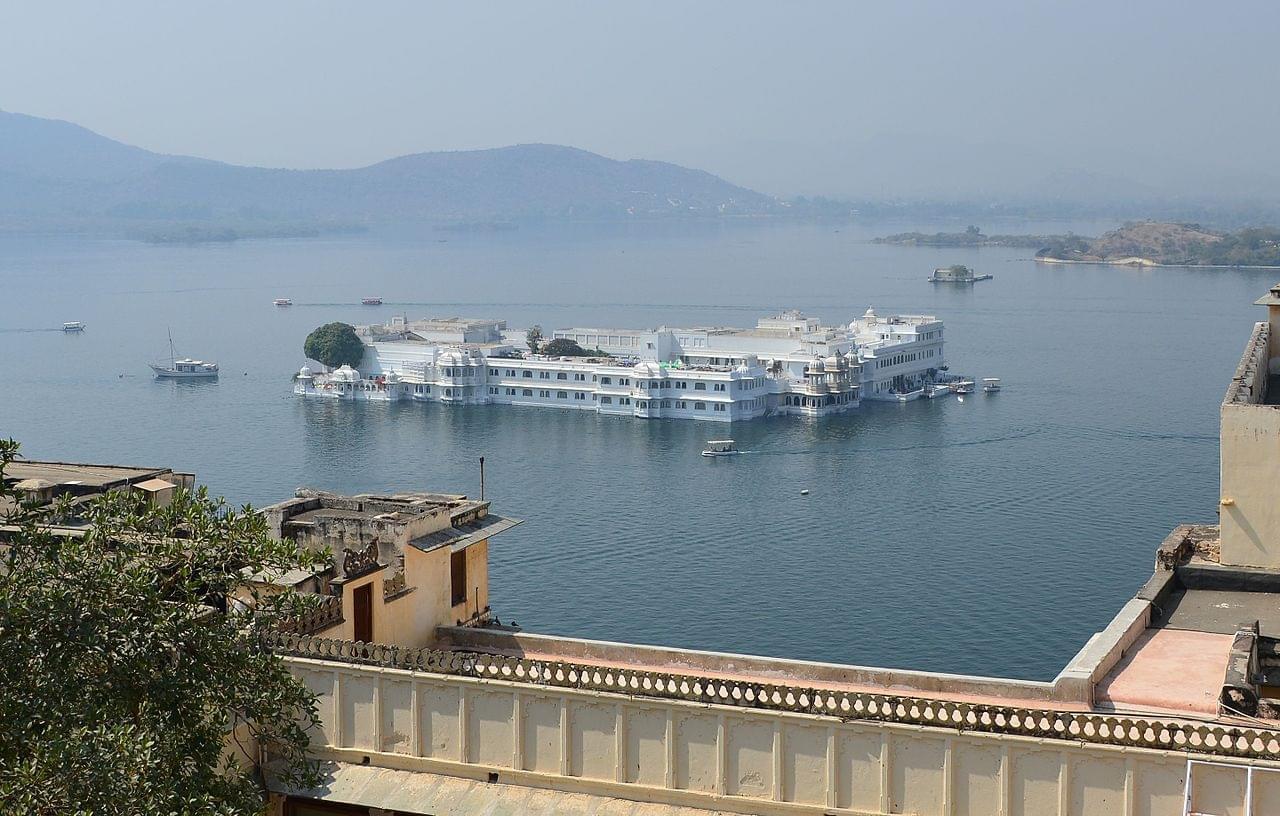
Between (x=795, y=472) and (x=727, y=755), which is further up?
(x=727, y=755)

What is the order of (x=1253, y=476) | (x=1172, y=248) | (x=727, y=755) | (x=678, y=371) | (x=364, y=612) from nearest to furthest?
(x=727, y=755), (x=364, y=612), (x=1253, y=476), (x=678, y=371), (x=1172, y=248)

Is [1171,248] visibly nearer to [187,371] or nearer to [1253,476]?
[187,371]

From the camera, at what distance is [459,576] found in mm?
12953

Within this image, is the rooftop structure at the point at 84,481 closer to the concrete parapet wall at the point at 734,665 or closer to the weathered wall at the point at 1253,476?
the concrete parapet wall at the point at 734,665

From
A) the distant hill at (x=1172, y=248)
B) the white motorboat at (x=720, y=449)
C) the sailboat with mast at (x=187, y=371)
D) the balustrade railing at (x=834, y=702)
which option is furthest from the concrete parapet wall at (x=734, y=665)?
the distant hill at (x=1172, y=248)

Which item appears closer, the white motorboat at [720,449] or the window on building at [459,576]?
the window on building at [459,576]

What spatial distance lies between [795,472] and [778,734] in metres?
42.2

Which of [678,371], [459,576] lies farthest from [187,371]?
[459,576]

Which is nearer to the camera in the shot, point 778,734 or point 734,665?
point 778,734

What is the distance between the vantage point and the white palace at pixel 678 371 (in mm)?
64188

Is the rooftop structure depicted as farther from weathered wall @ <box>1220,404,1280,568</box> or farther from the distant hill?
the distant hill

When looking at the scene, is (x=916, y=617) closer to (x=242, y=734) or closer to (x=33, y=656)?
(x=242, y=734)

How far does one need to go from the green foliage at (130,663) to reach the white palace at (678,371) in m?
54.3

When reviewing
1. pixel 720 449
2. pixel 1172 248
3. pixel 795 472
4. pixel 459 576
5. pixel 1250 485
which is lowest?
pixel 795 472
